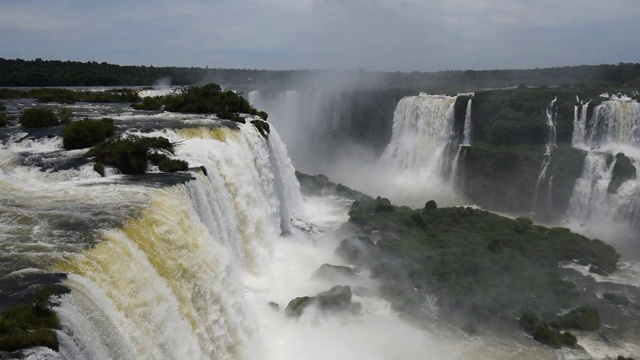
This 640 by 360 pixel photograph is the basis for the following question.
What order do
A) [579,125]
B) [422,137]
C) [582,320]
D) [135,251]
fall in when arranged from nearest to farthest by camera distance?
[135,251]
[582,320]
[579,125]
[422,137]

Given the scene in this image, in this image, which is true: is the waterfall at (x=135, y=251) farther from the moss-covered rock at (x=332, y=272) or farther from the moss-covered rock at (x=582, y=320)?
the moss-covered rock at (x=582, y=320)

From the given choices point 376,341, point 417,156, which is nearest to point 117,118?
point 376,341

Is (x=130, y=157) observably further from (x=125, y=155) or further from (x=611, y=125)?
(x=611, y=125)

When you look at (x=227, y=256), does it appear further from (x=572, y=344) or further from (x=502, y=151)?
(x=502, y=151)

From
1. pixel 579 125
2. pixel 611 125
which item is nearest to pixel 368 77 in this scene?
pixel 579 125

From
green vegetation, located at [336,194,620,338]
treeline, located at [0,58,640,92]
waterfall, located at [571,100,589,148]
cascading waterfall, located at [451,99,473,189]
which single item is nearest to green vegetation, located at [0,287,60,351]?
green vegetation, located at [336,194,620,338]

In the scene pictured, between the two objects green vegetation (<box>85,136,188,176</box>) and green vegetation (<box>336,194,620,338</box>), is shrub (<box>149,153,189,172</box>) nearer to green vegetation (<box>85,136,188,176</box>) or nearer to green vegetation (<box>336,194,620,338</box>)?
green vegetation (<box>85,136,188,176</box>)
